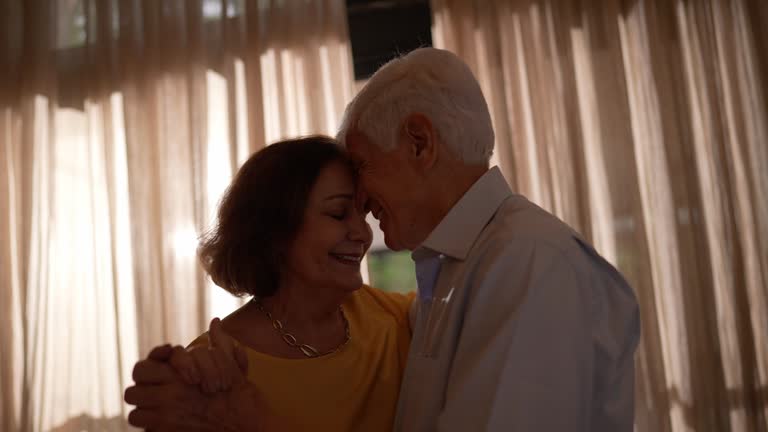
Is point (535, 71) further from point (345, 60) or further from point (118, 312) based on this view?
point (118, 312)

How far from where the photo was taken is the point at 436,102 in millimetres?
1301

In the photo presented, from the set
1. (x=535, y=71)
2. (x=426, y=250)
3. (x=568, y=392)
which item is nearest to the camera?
(x=568, y=392)

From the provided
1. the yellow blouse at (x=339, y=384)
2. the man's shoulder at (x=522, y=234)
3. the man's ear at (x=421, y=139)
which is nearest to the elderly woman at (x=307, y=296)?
the yellow blouse at (x=339, y=384)

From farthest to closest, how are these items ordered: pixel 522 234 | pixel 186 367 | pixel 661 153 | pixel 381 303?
1. pixel 661 153
2. pixel 381 303
3. pixel 186 367
4. pixel 522 234

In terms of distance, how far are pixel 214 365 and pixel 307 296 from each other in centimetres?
46

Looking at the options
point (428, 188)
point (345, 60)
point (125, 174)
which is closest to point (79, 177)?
point (125, 174)

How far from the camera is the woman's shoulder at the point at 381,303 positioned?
1.78 m

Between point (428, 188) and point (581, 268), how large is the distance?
399 mm

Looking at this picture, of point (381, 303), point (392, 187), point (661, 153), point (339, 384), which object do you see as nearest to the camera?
point (392, 187)

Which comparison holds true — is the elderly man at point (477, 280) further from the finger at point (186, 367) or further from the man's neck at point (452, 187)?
the finger at point (186, 367)

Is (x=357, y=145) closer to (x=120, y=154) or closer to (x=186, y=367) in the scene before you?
(x=186, y=367)

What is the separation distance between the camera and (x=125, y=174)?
10.9 feet

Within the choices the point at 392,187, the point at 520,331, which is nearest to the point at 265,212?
the point at 392,187

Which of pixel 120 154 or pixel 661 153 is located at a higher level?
pixel 120 154
